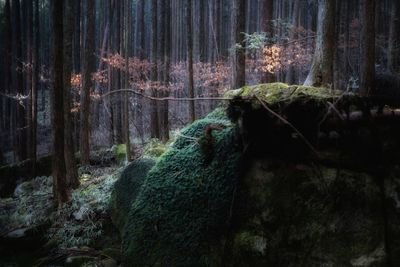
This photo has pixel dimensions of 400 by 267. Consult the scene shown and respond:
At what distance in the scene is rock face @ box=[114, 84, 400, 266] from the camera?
4.16 m

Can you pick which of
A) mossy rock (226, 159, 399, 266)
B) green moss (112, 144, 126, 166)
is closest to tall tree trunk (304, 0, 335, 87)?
mossy rock (226, 159, 399, 266)

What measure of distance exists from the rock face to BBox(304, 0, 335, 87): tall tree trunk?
13.5ft

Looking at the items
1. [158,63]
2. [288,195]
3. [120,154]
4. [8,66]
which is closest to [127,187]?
[288,195]

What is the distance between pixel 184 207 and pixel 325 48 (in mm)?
5387

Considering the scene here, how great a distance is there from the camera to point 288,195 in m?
4.44

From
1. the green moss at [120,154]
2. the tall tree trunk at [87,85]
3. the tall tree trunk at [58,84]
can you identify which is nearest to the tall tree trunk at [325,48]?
the tall tree trunk at [58,84]

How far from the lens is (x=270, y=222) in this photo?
4438 millimetres

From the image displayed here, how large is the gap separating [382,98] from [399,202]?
1.14 meters

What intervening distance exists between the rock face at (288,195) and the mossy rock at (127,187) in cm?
218

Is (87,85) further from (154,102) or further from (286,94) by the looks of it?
(286,94)

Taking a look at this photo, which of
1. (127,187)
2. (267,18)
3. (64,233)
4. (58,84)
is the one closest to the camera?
(127,187)

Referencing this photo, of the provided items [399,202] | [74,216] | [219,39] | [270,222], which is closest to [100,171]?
[74,216]

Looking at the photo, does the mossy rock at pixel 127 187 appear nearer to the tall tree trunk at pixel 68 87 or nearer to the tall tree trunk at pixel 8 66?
the tall tree trunk at pixel 68 87

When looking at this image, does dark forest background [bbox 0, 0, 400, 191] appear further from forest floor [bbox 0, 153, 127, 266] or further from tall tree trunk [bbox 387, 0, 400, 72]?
forest floor [bbox 0, 153, 127, 266]
